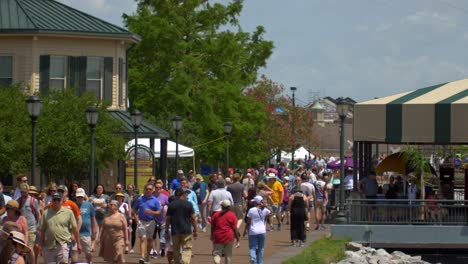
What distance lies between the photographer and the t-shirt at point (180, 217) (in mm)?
23438

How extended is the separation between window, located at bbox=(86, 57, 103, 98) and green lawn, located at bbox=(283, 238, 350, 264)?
49.8ft

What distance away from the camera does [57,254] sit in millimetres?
20609

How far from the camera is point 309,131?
96.9 meters

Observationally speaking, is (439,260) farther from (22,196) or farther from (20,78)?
(20,78)

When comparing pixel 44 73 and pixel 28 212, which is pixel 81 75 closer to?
pixel 44 73

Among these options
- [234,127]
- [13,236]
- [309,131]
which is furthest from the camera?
[309,131]

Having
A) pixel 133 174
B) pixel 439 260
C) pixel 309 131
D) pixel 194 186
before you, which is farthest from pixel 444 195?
pixel 309 131

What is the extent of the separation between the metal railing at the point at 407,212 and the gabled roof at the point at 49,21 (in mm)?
15664

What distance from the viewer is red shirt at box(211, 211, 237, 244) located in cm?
2314

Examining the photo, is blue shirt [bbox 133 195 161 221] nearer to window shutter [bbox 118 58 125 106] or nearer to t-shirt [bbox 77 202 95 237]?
t-shirt [bbox 77 202 95 237]

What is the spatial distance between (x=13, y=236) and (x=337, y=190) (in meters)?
31.9

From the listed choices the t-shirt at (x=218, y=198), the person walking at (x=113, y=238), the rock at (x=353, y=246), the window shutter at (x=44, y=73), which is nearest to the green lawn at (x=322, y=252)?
the rock at (x=353, y=246)

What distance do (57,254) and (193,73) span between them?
40.3m

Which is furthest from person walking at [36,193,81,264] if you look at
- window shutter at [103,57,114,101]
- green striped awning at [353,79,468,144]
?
window shutter at [103,57,114,101]
